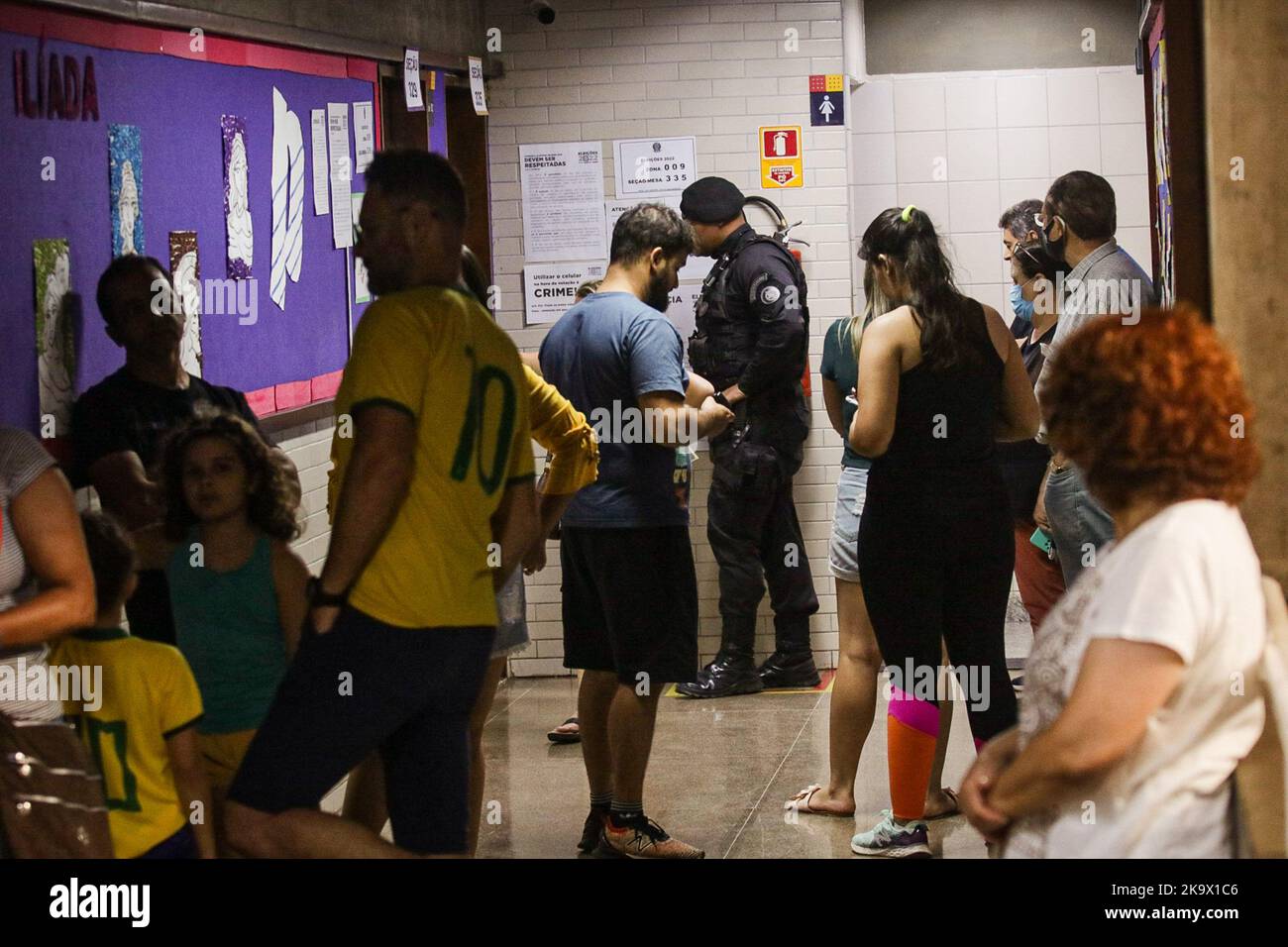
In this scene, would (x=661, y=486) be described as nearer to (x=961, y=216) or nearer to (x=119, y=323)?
(x=119, y=323)

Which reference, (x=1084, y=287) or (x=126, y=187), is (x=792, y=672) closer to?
(x=1084, y=287)

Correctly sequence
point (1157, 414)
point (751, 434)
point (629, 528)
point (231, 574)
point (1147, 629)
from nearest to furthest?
point (1147, 629) < point (1157, 414) < point (231, 574) < point (629, 528) < point (751, 434)

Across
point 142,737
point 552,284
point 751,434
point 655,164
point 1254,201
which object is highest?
point 655,164

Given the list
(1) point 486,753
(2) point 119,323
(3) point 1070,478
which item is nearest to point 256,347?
(2) point 119,323

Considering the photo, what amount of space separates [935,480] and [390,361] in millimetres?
1602

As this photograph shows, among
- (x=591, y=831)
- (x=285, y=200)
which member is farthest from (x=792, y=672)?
(x=285, y=200)

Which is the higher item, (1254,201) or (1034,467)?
(1254,201)

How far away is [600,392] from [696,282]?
2386mm

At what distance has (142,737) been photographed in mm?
2904

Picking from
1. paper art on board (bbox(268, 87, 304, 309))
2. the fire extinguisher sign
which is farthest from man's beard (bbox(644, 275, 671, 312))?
the fire extinguisher sign

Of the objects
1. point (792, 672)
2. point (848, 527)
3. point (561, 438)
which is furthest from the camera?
point (792, 672)

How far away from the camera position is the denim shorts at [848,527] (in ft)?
15.0
